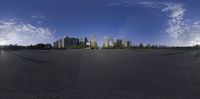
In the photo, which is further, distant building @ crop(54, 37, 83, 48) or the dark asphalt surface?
distant building @ crop(54, 37, 83, 48)

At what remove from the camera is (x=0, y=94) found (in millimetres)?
4980

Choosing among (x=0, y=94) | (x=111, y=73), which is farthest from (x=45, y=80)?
(x=111, y=73)

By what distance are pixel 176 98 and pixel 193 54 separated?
352 inches

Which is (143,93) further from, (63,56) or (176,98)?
(63,56)

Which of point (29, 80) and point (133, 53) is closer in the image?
point (29, 80)

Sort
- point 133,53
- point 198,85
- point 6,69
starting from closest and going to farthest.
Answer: point 198,85 < point 6,69 < point 133,53

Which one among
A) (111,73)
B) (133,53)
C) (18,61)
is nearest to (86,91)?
(111,73)

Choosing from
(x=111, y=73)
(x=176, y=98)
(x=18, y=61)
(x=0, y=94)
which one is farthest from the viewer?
(x=18, y=61)

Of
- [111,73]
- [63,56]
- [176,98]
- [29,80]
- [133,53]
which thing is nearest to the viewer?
[176,98]

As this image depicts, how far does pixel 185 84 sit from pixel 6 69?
6366mm

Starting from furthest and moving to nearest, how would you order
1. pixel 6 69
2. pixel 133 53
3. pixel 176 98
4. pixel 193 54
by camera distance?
pixel 133 53
pixel 193 54
pixel 6 69
pixel 176 98

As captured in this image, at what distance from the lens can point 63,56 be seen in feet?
37.9

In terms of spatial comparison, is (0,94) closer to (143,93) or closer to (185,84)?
(143,93)

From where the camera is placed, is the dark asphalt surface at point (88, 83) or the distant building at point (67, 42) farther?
the distant building at point (67, 42)
